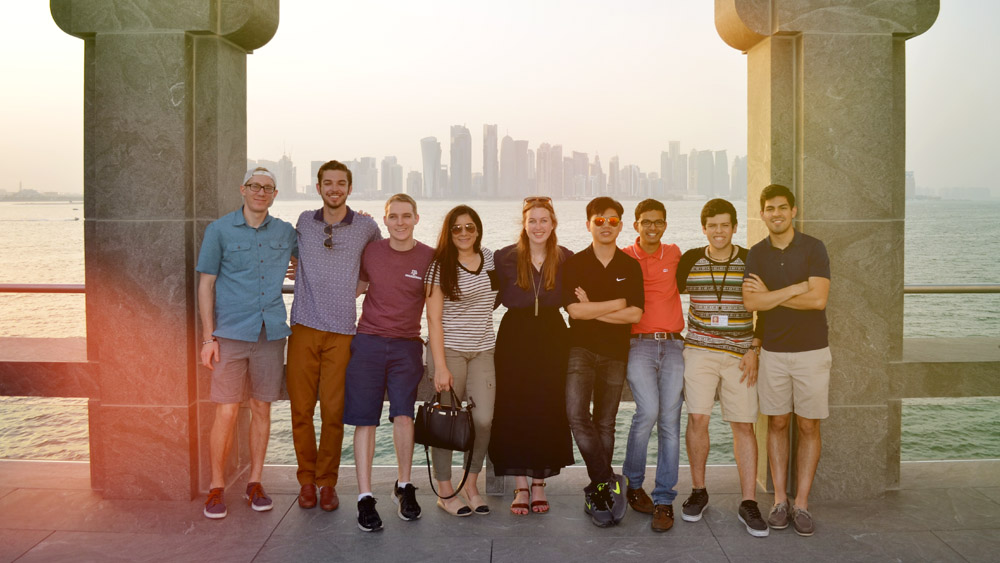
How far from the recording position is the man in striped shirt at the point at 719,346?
13.8 feet

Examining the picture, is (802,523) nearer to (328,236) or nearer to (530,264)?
(530,264)

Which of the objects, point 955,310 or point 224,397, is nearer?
point 224,397

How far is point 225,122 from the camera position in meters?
4.79

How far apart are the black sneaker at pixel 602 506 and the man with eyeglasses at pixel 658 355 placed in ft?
0.92

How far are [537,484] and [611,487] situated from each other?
445 mm

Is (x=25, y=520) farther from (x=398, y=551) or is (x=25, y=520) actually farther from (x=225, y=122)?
(x=225, y=122)

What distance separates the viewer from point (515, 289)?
4.21 metres

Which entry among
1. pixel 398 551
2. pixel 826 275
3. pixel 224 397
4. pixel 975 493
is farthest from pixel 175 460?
pixel 975 493

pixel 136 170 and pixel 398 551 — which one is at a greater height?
pixel 136 170

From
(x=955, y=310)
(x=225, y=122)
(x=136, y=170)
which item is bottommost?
(x=955, y=310)

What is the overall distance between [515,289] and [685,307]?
117ft

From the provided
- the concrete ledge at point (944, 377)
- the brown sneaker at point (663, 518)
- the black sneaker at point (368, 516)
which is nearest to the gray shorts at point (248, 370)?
the black sneaker at point (368, 516)

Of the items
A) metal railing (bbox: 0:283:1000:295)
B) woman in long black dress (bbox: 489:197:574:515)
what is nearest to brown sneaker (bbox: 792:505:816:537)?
woman in long black dress (bbox: 489:197:574:515)

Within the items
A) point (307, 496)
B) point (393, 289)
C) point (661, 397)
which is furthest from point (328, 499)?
point (661, 397)
